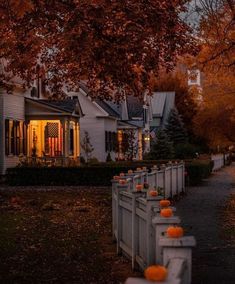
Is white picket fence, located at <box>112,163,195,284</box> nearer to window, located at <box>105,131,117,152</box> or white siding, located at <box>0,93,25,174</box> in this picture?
white siding, located at <box>0,93,25,174</box>

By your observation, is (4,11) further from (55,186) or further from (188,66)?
(55,186)

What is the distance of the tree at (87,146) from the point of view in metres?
46.9

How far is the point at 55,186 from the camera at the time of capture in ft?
102

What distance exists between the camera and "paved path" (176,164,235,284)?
9615 millimetres

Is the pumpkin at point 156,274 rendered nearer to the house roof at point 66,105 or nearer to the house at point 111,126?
the house roof at point 66,105

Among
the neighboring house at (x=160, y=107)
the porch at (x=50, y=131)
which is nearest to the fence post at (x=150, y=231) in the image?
the porch at (x=50, y=131)

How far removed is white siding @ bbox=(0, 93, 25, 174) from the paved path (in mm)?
11687

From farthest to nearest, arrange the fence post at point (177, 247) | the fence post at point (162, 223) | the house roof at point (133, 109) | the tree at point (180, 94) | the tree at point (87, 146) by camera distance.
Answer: the tree at point (180, 94) < the house roof at point (133, 109) < the tree at point (87, 146) < the fence post at point (162, 223) < the fence post at point (177, 247)

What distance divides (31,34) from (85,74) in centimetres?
357

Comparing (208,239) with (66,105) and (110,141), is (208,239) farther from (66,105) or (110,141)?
(110,141)

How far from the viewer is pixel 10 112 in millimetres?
35156

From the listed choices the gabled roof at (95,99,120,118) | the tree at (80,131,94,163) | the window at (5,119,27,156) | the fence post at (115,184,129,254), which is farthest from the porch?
the fence post at (115,184,129,254)

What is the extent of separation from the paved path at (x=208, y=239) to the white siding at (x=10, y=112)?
460 inches

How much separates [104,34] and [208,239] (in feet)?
17.8
